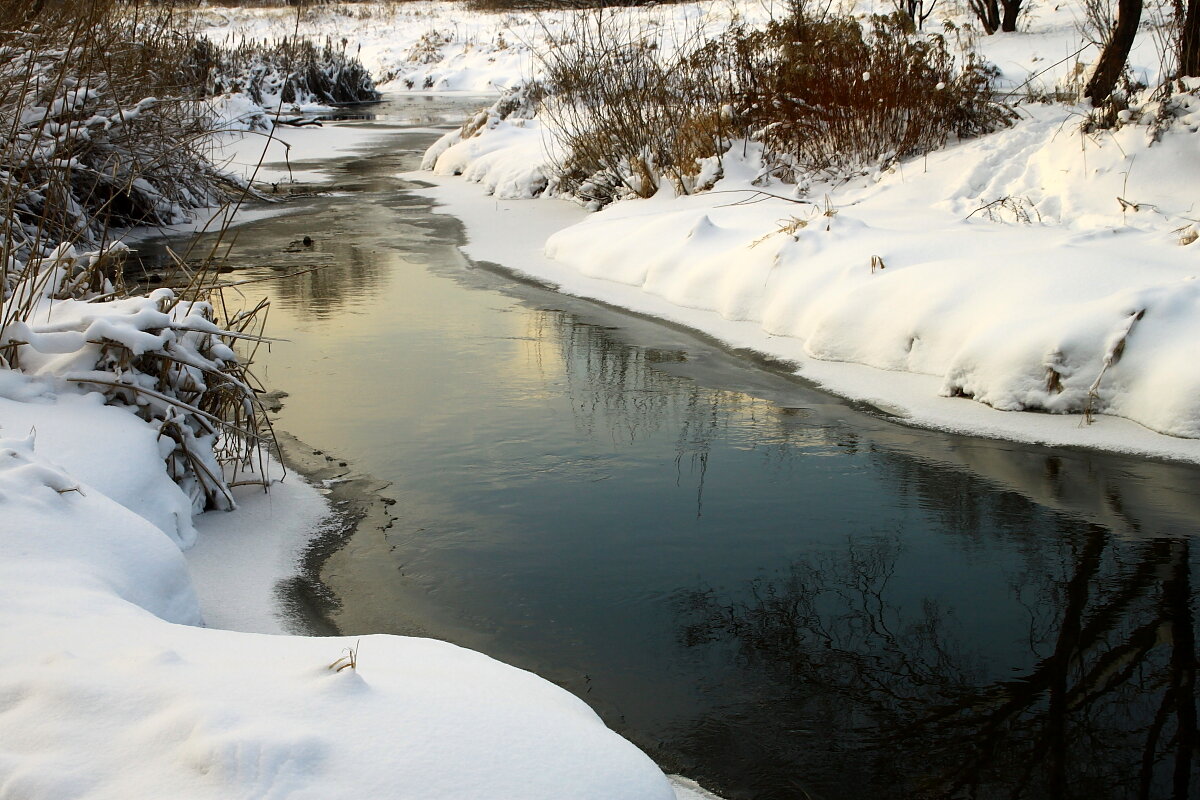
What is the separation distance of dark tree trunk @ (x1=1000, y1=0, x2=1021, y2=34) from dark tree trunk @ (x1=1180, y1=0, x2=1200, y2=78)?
9.75 metres

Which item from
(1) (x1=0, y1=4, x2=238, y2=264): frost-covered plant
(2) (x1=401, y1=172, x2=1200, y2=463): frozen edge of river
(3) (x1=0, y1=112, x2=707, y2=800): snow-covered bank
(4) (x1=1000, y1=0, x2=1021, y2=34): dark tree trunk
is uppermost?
(4) (x1=1000, y1=0, x2=1021, y2=34): dark tree trunk

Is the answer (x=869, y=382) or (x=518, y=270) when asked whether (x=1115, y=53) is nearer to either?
(x=869, y=382)

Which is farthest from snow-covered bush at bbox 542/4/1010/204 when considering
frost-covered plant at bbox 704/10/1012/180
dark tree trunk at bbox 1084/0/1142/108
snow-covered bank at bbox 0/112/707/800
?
snow-covered bank at bbox 0/112/707/800

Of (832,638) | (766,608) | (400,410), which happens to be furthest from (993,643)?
(400,410)

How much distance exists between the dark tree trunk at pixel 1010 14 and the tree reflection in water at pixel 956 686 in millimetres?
15954

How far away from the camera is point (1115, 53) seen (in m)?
8.91

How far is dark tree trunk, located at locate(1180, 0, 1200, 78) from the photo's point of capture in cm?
821

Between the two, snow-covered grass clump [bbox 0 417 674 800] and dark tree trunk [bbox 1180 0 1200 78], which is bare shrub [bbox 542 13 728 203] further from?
snow-covered grass clump [bbox 0 417 674 800]

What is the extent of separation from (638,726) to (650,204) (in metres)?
8.07

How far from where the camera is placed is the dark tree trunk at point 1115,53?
28.1 ft

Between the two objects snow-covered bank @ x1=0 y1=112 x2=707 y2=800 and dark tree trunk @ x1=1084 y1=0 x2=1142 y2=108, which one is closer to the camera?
snow-covered bank @ x1=0 y1=112 x2=707 y2=800

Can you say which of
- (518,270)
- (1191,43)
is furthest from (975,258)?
(518,270)

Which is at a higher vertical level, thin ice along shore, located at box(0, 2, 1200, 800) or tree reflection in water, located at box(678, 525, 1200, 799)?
thin ice along shore, located at box(0, 2, 1200, 800)

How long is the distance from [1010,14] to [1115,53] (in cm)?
979
